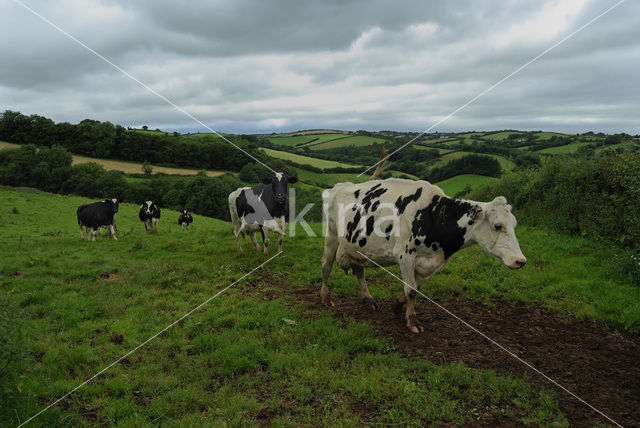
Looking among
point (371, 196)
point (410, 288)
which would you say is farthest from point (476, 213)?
point (371, 196)

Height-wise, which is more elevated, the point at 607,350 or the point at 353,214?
the point at 353,214

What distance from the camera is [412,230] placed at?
258 inches

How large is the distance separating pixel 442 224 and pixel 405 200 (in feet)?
2.99

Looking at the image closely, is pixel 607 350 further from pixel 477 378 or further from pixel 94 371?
A: pixel 94 371

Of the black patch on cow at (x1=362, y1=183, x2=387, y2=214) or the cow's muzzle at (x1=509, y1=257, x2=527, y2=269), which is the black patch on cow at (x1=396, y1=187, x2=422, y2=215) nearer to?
→ the black patch on cow at (x1=362, y1=183, x2=387, y2=214)

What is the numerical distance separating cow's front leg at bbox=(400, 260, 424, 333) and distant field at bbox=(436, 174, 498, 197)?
345 inches

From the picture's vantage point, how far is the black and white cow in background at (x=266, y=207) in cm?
1252

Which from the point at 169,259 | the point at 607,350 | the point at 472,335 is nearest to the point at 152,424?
the point at 472,335

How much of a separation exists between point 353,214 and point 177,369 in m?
4.34

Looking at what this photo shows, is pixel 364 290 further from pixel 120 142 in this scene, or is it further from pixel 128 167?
pixel 120 142

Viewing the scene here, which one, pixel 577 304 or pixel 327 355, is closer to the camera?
pixel 327 355

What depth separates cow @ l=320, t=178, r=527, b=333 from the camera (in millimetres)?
5812

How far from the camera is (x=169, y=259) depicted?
1297 centimetres

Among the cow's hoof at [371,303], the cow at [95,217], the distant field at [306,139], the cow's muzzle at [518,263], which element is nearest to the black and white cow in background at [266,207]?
the cow's hoof at [371,303]
